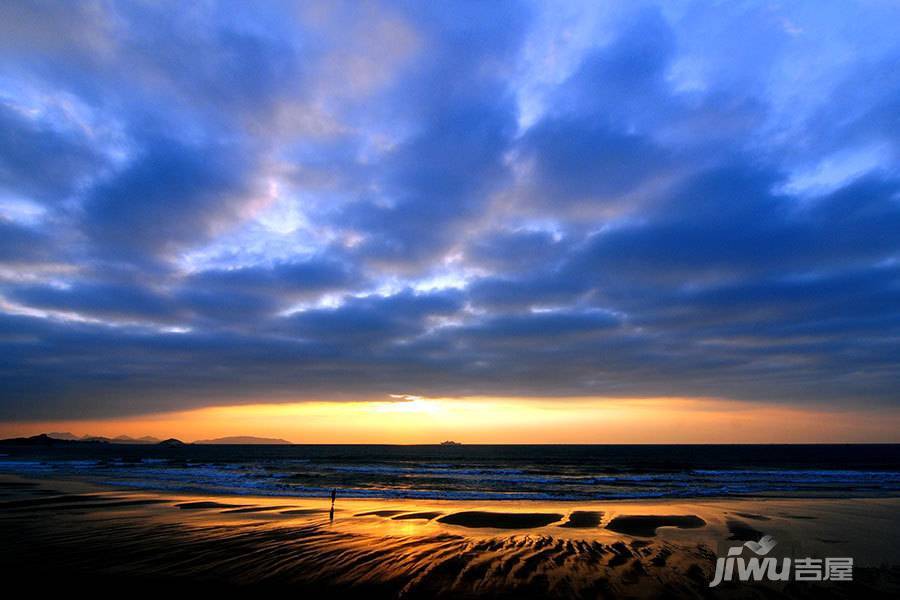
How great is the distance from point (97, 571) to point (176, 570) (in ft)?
6.36

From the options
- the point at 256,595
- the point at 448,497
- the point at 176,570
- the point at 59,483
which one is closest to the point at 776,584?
the point at 256,595

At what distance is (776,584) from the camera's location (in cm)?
1272

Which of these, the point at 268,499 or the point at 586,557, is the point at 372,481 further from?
the point at 586,557

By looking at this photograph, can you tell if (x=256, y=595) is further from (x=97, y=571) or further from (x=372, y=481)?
(x=372, y=481)

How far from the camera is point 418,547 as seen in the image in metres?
16.1

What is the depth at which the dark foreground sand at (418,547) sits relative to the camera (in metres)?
12.1

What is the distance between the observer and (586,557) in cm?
1533

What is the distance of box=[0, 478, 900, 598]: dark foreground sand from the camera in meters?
12.1

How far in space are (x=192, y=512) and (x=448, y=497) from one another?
1580 cm

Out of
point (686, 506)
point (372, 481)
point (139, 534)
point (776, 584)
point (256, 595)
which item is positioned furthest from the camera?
point (372, 481)

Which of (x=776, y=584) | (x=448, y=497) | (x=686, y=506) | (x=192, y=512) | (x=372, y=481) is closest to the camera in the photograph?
(x=776, y=584)

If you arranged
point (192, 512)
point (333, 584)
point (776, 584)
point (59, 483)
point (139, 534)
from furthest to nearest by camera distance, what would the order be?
point (59, 483)
point (192, 512)
point (139, 534)
point (776, 584)
point (333, 584)

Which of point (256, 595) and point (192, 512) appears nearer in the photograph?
point (256, 595)

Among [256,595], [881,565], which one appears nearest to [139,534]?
[256,595]
